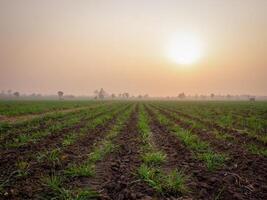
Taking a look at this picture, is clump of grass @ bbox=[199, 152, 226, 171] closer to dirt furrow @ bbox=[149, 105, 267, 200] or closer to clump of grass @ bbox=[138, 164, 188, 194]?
dirt furrow @ bbox=[149, 105, 267, 200]

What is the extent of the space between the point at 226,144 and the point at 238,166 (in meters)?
3.35

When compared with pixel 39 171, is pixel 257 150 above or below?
below

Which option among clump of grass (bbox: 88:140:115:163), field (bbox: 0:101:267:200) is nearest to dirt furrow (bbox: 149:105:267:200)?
field (bbox: 0:101:267:200)

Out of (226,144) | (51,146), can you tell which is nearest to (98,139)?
(51,146)

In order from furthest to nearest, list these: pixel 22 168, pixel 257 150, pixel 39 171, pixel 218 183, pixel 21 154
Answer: pixel 257 150
pixel 21 154
pixel 22 168
pixel 39 171
pixel 218 183

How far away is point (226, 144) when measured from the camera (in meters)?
9.91

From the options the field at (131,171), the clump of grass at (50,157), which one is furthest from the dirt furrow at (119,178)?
the clump of grass at (50,157)

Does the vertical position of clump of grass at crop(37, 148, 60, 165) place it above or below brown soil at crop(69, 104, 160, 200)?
above

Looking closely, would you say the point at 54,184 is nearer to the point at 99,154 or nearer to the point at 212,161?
the point at 99,154

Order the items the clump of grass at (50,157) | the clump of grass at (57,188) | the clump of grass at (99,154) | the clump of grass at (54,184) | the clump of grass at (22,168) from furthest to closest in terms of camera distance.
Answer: the clump of grass at (99,154) → the clump of grass at (50,157) → the clump of grass at (22,168) → the clump of grass at (54,184) → the clump of grass at (57,188)

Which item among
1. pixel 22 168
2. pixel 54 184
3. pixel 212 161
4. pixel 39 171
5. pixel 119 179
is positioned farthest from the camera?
pixel 212 161

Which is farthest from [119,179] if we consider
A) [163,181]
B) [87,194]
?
[87,194]

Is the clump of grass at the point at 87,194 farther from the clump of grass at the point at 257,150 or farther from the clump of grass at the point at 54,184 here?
the clump of grass at the point at 257,150


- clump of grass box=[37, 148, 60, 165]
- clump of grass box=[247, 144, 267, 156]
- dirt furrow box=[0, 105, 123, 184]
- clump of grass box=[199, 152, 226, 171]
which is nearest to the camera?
dirt furrow box=[0, 105, 123, 184]
